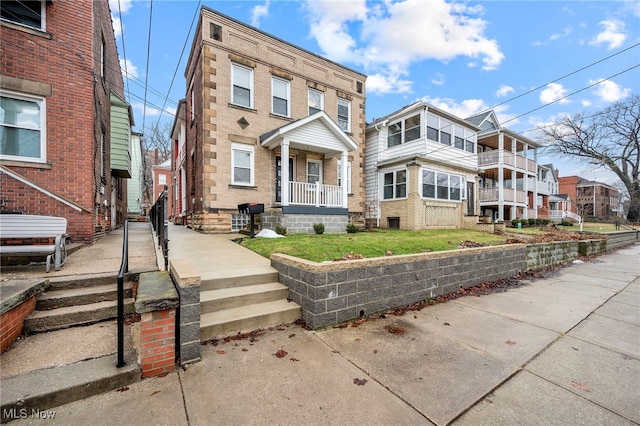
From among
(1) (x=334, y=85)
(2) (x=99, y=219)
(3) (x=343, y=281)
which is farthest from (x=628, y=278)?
(2) (x=99, y=219)

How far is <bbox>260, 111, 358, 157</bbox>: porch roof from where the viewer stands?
997cm

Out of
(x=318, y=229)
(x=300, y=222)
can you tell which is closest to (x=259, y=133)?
(x=300, y=222)

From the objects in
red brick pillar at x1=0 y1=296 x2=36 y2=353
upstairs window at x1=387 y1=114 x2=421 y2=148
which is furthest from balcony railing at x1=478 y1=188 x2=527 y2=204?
red brick pillar at x1=0 y1=296 x2=36 y2=353

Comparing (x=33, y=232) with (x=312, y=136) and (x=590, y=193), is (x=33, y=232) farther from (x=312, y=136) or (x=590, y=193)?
(x=590, y=193)

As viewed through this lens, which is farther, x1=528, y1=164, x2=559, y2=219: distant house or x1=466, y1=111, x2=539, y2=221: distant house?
x1=528, y1=164, x2=559, y2=219: distant house

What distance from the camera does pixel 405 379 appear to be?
2508mm

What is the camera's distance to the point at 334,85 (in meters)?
13.2

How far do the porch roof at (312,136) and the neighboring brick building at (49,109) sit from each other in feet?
17.4

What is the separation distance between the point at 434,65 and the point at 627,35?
6.21 m

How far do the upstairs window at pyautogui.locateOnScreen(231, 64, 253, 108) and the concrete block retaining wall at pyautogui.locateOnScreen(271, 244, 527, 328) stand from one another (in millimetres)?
8289

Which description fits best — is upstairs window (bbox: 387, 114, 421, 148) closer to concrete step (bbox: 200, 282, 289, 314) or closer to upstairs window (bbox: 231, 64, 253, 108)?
upstairs window (bbox: 231, 64, 253, 108)

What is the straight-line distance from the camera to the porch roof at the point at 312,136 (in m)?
9.97

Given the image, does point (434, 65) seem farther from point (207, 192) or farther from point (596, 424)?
point (596, 424)

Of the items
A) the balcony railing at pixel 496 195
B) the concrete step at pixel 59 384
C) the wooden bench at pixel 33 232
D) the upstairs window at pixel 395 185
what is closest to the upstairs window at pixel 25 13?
the wooden bench at pixel 33 232
